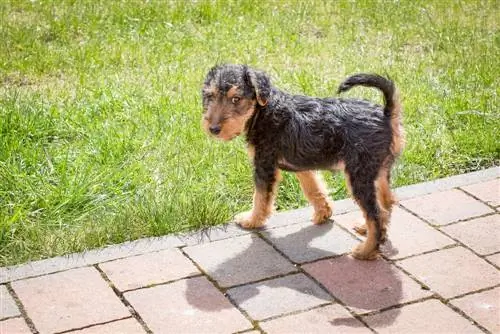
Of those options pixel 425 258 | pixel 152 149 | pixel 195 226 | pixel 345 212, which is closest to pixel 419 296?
pixel 425 258

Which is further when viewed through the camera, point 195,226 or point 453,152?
point 453,152

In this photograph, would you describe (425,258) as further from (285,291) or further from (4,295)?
(4,295)

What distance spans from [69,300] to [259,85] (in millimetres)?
1639

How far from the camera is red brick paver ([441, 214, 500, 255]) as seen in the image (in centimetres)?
511

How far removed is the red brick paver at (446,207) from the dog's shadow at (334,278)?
29.1 inches

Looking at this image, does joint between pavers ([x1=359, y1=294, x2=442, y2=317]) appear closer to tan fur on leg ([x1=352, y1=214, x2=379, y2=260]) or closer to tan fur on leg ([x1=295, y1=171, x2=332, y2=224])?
tan fur on leg ([x1=352, y1=214, x2=379, y2=260])

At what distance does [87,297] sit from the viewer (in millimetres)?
4531

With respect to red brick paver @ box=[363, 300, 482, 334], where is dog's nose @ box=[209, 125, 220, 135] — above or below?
above

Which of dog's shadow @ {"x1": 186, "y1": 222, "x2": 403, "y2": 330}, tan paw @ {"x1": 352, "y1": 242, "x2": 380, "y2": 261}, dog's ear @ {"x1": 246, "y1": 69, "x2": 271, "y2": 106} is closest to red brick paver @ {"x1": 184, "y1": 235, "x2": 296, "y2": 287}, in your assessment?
dog's shadow @ {"x1": 186, "y1": 222, "x2": 403, "y2": 330}

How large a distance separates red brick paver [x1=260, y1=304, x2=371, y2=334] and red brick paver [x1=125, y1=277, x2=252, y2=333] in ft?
0.48

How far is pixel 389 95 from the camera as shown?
4.87m

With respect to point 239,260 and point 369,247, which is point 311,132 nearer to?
point 369,247

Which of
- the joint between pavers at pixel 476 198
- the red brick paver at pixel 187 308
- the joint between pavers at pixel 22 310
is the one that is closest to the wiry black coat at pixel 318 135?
the red brick paver at pixel 187 308

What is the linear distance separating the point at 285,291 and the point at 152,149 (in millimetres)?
2085
